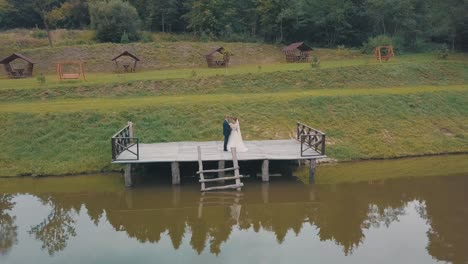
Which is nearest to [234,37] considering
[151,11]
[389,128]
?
[151,11]

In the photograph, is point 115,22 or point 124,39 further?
point 115,22

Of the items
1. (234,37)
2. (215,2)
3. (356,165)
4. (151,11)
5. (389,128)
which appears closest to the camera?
(356,165)

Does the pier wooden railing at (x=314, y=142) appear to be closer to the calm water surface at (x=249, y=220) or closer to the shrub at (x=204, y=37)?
the calm water surface at (x=249, y=220)

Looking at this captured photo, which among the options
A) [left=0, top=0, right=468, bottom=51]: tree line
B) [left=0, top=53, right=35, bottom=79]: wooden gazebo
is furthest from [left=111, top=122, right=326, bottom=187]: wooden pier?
[left=0, top=0, right=468, bottom=51]: tree line

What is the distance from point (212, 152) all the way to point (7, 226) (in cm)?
864

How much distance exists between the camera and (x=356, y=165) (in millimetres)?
22359

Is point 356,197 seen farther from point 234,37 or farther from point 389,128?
point 234,37

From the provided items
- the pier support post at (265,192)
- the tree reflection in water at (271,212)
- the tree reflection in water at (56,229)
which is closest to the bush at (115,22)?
the pier support post at (265,192)

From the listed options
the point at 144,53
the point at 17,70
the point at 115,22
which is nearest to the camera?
the point at 17,70

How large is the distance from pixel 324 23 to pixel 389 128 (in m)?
40.5

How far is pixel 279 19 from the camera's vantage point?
208 ft

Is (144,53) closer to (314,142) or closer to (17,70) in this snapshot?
(17,70)

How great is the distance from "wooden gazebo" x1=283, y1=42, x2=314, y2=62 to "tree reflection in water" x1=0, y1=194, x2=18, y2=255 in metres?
37.5

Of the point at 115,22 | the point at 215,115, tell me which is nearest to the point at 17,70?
the point at 115,22
